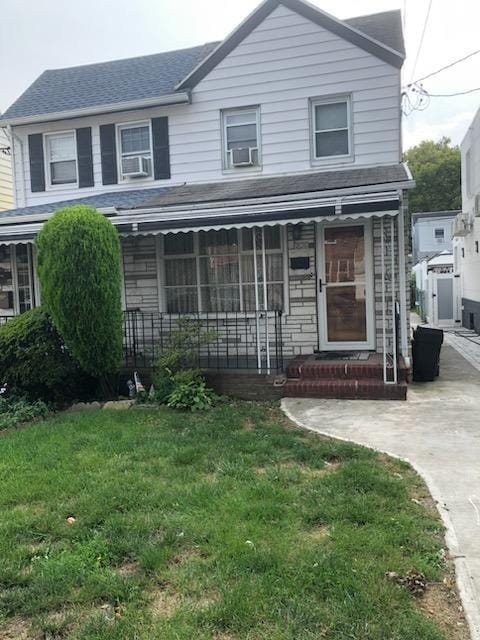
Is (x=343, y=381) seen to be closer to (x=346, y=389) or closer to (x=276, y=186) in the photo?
(x=346, y=389)

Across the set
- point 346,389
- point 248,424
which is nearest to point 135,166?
point 346,389

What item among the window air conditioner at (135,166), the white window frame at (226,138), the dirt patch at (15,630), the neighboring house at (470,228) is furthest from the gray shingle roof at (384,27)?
the dirt patch at (15,630)

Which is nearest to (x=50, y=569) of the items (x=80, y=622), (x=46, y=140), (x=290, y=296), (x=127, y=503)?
(x=80, y=622)

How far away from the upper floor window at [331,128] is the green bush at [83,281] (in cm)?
433

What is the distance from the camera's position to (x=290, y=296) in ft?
30.2

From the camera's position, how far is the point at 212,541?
344 cm

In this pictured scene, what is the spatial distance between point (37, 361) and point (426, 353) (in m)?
5.64

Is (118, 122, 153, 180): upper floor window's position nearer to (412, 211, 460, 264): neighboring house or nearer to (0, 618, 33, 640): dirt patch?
(0, 618, 33, 640): dirt patch

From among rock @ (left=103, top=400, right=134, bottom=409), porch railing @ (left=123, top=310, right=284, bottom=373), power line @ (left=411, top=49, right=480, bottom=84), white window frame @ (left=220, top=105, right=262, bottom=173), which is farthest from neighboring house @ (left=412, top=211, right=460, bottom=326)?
rock @ (left=103, top=400, right=134, bottom=409)

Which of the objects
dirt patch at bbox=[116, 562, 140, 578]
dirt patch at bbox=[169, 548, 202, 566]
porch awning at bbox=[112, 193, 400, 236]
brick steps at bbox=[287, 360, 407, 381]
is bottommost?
dirt patch at bbox=[116, 562, 140, 578]

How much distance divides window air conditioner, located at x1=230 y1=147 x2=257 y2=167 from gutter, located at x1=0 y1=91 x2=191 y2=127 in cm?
134

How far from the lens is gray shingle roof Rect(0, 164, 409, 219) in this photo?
8.16 meters

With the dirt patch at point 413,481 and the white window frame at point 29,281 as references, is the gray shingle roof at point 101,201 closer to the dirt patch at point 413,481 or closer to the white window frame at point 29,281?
the white window frame at point 29,281

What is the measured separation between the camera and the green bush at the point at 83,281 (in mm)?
7094
